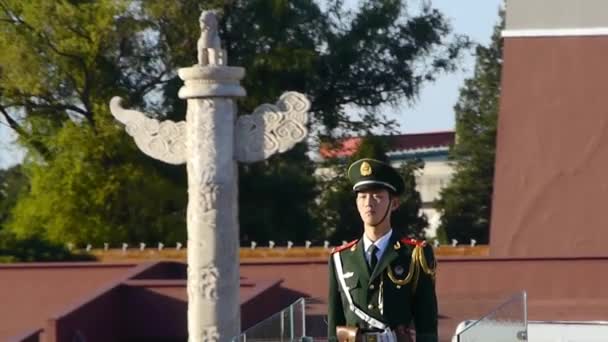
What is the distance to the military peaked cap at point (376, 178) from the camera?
6531mm

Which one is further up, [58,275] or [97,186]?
[97,186]

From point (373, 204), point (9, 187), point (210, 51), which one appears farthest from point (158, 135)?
point (9, 187)

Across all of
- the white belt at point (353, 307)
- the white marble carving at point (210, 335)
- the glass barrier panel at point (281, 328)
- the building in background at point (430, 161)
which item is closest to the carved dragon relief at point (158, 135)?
the white marble carving at point (210, 335)

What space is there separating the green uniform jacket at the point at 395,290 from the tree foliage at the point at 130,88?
26.0 m

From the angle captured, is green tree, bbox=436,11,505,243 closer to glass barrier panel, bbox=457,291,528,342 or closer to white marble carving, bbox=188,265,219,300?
white marble carving, bbox=188,265,219,300

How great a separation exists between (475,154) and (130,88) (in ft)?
50.0

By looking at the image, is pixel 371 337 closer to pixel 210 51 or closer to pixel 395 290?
pixel 395 290

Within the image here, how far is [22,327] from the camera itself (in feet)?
65.1

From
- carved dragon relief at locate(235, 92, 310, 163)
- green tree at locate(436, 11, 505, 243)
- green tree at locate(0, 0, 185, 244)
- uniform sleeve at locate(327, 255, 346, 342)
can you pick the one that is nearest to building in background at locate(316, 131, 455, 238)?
green tree at locate(436, 11, 505, 243)

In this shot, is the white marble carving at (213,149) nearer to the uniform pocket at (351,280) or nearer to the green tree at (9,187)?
the uniform pocket at (351,280)

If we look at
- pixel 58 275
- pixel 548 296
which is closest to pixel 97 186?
pixel 58 275

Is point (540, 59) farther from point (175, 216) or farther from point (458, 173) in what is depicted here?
point (458, 173)

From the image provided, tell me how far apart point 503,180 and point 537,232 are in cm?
72

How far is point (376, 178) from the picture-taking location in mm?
6531
